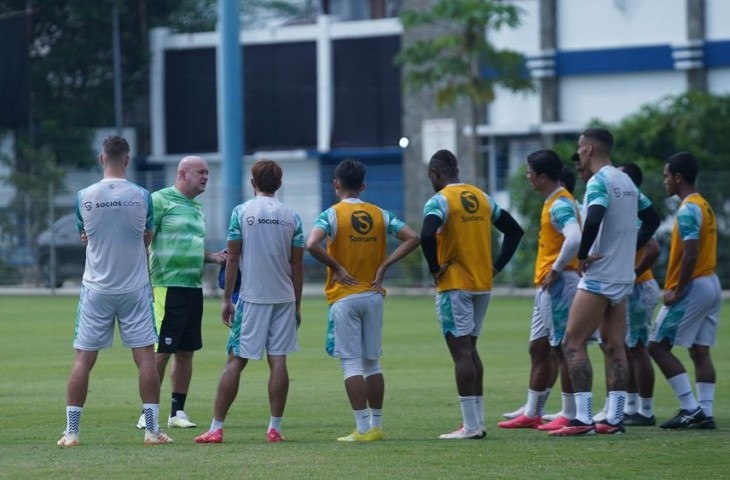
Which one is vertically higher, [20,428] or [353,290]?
[353,290]

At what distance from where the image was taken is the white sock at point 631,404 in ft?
42.8

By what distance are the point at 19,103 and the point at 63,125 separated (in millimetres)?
19174

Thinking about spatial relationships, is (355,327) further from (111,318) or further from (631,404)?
(631,404)

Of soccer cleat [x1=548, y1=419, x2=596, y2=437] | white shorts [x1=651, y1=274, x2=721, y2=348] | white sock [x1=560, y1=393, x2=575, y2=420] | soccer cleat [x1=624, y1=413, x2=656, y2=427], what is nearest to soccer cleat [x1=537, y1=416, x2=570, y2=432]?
white sock [x1=560, y1=393, x2=575, y2=420]

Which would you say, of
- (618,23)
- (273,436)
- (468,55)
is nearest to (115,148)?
(273,436)

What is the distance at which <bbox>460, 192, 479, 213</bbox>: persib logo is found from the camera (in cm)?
1178

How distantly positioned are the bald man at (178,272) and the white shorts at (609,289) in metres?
2.98

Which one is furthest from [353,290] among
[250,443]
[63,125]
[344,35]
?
[63,125]

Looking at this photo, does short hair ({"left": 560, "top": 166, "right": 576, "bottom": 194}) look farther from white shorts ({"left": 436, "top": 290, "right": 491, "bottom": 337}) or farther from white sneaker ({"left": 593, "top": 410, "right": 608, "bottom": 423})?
white sneaker ({"left": 593, "top": 410, "right": 608, "bottom": 423})

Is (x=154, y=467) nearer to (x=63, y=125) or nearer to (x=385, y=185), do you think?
(x=385, y=185)

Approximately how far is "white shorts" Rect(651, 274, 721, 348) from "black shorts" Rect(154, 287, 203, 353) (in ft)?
12.8

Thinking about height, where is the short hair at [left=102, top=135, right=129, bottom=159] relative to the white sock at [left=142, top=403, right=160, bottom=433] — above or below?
above

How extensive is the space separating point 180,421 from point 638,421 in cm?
384

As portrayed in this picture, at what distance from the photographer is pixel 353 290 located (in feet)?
→ 37.8
